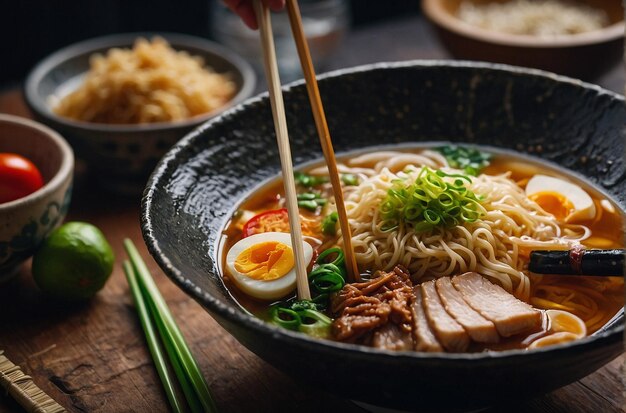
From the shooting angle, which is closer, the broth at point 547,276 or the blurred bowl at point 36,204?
the broth at point 547,276

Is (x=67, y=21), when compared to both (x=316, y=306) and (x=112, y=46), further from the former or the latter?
(x=316, y=306)

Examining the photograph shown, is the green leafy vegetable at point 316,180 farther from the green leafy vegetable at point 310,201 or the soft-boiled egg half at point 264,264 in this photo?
the soft-boiled egg half at point 264,264

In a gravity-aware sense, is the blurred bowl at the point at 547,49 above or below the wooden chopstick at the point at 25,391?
above

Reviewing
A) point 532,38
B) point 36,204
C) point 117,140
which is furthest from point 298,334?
point 532,38

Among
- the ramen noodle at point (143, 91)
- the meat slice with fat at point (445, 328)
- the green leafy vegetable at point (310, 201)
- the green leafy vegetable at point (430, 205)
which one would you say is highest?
the ramen noodle at point (143, 91)

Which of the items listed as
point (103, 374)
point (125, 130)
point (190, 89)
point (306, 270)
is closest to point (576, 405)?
point (306, 270)

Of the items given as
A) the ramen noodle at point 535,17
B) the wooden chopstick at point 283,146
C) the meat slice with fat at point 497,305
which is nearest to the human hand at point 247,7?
the wooden chopstick at point 283,146

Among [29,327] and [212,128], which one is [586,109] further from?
[29,327]
